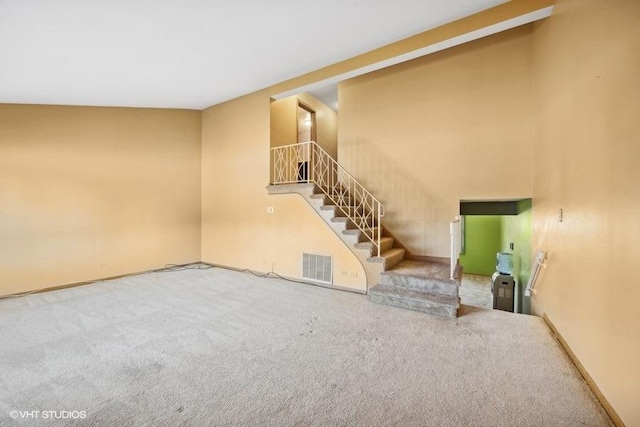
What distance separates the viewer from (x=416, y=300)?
11.0 ft

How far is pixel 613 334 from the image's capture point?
171 cm

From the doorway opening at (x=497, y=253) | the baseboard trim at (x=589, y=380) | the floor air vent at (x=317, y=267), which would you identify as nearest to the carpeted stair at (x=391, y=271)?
the floor air vent at (x=317, y=267)

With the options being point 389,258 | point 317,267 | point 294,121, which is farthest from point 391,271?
point 294,121

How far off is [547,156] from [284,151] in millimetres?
4585

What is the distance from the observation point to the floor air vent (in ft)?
14.6

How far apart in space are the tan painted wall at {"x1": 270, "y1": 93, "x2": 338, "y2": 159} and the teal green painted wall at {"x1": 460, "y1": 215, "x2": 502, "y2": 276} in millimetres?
4944

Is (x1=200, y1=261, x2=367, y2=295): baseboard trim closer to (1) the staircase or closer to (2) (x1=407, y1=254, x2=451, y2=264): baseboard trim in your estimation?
(1) the staircase

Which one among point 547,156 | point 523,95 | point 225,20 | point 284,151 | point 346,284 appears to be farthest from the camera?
point 284,151

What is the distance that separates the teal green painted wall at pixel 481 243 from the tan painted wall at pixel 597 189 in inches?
207

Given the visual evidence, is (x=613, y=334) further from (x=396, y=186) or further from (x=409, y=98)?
(x=409, y=98)

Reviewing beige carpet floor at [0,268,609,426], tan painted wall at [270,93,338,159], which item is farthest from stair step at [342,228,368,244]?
tan painted wall at [270,93,338,159]

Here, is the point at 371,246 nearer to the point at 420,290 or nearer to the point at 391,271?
the point at 391,271

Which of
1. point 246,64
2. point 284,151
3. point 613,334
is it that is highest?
point 246,64

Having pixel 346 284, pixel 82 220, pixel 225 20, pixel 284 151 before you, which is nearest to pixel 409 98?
pixel 284 151
